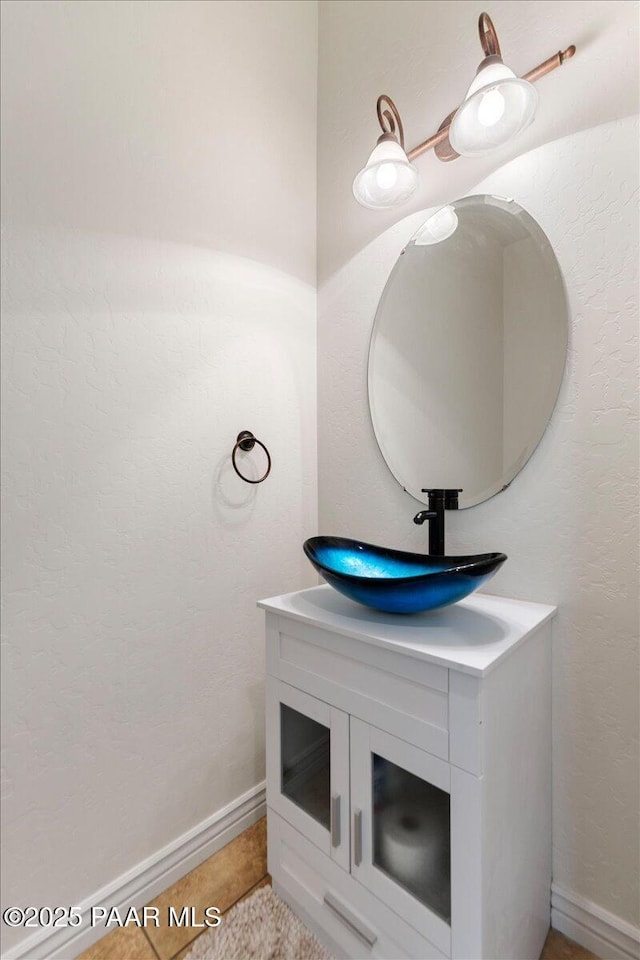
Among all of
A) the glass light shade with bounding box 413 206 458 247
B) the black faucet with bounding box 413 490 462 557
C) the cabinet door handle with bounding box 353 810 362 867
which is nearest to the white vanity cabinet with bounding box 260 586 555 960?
the cabinet door handle with bounding box 353 810 362 867

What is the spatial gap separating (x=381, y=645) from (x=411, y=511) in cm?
53

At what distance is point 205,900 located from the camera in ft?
3.61

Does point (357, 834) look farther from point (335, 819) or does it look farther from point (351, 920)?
point (351, 920)

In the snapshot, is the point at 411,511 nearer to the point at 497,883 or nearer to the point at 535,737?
the point at 535,737

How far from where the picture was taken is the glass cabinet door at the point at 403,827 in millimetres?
792

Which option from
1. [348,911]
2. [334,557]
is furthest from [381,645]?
[348,911]

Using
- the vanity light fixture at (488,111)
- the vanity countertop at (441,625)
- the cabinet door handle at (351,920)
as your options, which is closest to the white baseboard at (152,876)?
the cabinet door handle at (351,920)

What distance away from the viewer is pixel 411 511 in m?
1.29

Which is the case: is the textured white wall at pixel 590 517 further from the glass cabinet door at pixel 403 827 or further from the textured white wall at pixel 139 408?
the textured white wall at pixel 139 408

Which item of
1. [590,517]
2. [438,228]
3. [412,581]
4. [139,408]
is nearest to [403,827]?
[412,581]

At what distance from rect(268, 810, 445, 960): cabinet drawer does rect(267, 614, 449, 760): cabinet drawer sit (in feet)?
1.21

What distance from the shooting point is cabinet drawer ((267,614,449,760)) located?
79 centimetres

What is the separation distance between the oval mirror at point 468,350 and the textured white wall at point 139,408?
A: 0.38 m

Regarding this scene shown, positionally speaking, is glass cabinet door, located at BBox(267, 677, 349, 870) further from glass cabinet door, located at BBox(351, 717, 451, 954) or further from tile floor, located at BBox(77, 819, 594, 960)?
tile floor, located at BBox(77, 819, 594, 960)
